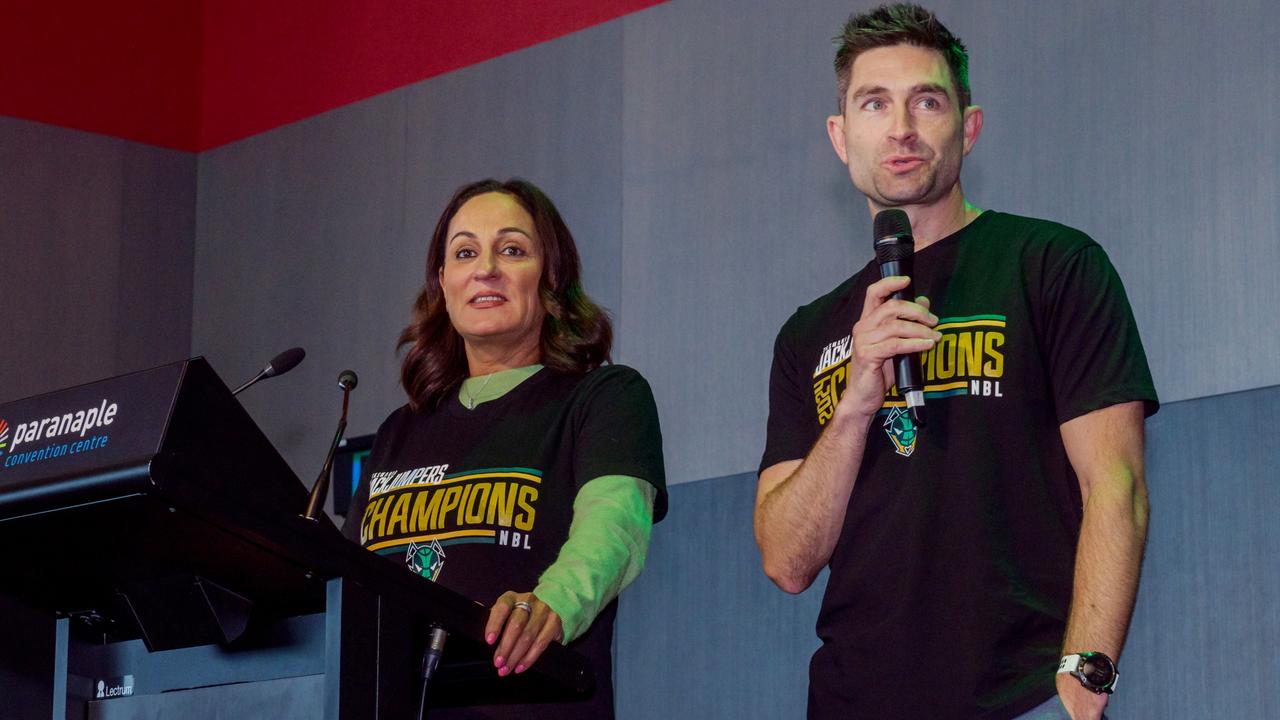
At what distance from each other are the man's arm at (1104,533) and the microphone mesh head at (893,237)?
304 millimetres

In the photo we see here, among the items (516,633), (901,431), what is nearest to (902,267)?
(901,431)

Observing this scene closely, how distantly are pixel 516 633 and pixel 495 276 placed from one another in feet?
3.27

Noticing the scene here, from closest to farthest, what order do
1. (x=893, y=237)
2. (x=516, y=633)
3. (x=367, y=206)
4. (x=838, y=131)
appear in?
(x=516, y=633) < (x=893, y=237) < (x=838, y=131) < (x=367, y=206)

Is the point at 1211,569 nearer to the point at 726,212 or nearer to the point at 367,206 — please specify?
the point at 726,212

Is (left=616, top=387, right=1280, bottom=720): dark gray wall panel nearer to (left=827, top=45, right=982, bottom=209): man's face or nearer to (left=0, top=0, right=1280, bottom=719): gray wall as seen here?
(left=0, top=0, right=1280, bottom=719): gray wall

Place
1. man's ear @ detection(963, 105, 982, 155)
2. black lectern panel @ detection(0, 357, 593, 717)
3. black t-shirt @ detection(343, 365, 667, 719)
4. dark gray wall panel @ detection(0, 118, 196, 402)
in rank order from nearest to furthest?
black lectern panel @ detection(0, 357, 593, 717) < black t-shirt @ detection(343, 365, 667, 719) < man's ear @ detection(963, 105, 982, 155) < dark gray wall panel @ detection(0, 118, 196, 402)

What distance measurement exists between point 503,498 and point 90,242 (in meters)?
2.99

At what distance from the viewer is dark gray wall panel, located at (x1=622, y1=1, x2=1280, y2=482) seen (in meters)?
3.00

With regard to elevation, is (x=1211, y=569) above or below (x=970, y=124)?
below

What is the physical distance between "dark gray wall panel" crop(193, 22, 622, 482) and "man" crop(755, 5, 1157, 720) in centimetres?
176

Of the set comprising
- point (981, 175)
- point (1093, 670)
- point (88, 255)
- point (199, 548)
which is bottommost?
point (1093, 670)

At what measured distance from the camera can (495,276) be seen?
257 cm

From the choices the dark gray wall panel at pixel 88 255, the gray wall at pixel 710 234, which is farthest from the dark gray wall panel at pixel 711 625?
the dark gray wall panel at pixel 88 255

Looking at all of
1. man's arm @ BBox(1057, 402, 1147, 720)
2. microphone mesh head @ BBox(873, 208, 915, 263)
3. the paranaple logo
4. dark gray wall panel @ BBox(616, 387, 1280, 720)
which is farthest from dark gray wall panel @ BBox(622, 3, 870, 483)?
the paranaple logo
